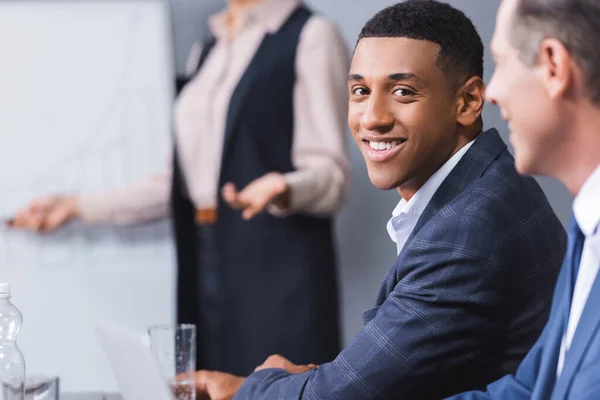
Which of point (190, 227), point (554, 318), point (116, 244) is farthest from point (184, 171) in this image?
point (554, 318)

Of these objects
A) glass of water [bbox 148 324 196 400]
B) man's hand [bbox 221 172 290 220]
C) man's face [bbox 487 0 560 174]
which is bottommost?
glass of water [bbox 148 324 196 400]

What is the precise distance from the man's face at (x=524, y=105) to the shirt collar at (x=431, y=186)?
1.01ft

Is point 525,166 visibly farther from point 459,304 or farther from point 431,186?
point 431,186

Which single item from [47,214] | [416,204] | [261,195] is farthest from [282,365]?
[47,214]

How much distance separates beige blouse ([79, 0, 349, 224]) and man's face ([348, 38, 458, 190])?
4.50ft

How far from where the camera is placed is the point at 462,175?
1265 mm

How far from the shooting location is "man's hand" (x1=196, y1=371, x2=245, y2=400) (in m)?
1.37

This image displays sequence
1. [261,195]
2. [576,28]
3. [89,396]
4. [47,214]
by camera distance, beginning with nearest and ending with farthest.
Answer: [576,28]
[89,396]
[261,195]
[47,214]

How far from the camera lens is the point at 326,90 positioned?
276 centimetres

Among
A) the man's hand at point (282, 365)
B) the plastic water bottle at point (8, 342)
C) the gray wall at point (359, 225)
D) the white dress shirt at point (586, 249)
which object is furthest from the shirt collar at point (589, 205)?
the gray wall at point (359, 225)

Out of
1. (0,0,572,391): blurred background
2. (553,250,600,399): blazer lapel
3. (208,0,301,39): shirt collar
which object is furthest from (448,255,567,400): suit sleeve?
(0,0,572,391): blurred background

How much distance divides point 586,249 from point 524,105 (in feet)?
0.54

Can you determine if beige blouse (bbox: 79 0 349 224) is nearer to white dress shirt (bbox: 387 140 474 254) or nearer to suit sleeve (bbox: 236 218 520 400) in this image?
white dress shirt (bbox: 387 140 474 254)

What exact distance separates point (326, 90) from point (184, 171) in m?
0.55
